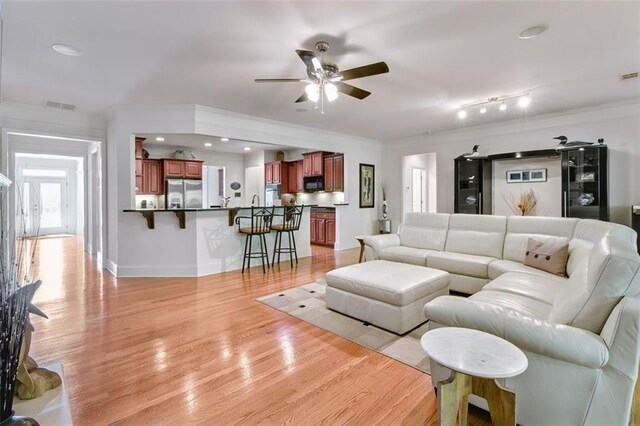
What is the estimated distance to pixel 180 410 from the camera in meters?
1.78

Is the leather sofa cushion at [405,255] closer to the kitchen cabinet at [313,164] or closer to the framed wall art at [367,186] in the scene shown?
the framed wall art at [367,186]

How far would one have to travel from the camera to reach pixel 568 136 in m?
5.25

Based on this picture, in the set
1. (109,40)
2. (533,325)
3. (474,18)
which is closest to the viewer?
(533,325)

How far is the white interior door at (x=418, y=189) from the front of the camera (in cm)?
841

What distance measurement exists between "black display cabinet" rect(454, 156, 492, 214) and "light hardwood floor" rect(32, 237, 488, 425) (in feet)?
15.1

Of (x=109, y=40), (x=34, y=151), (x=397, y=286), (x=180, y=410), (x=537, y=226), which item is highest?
(x=109, y=40)

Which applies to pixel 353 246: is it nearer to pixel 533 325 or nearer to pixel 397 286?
pixel 397 286

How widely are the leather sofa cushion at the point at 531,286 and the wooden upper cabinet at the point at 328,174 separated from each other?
4795 mm

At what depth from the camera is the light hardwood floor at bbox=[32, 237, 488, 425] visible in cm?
177

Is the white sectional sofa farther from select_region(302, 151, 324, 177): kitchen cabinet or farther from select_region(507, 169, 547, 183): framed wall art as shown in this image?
select_region(302, 151, 324, 177): kitchen cabinet

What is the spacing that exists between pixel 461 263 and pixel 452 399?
100 inches

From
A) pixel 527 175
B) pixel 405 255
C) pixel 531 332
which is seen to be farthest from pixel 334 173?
pixel 531 332

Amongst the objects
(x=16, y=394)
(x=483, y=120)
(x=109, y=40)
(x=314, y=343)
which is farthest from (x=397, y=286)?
(x=483, y=120)

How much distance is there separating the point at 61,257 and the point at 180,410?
6358 mm
